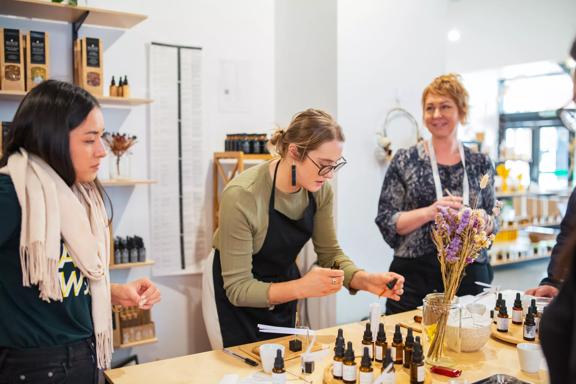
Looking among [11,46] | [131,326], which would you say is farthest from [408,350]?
[11,46]

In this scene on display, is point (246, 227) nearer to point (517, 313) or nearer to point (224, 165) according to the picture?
point (517, 313)

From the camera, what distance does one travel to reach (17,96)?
9.84ft

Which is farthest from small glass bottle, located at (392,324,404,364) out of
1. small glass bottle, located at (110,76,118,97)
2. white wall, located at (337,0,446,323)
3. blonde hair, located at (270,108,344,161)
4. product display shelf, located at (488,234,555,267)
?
product display shelf, located at (488,234,555,267)

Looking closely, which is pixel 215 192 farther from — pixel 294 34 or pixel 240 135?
pixel 294 34

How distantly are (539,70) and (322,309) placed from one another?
587 centimetres

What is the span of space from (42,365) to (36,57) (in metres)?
2.03

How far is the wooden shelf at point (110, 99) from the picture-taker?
2908mm

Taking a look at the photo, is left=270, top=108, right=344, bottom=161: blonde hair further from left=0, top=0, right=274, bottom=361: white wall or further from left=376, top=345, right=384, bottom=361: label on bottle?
left=0, top=0, right=274, bottom=361: white wall

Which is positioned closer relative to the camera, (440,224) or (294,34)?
(440,224)

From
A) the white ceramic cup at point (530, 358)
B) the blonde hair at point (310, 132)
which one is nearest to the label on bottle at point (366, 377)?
the white ceramic cup at point (530, 358)

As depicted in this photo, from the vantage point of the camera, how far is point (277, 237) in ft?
7.09

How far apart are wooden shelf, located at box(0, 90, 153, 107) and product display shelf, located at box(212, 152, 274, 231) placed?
0.61 m

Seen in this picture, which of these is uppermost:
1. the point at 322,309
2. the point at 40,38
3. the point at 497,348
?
the point at 40,38

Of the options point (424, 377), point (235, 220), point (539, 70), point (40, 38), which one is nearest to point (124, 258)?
point (40, 38)
